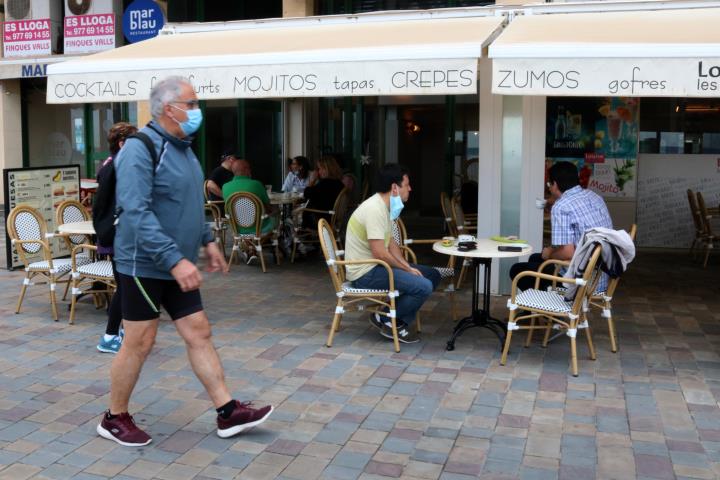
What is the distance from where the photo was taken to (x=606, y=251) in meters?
4.79

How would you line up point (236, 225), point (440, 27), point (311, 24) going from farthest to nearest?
point (236, 225) < point (311, 24) < point (440, 27)

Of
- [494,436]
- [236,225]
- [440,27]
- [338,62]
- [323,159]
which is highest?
[440,27]

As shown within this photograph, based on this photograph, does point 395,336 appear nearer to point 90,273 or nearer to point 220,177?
point 90,273

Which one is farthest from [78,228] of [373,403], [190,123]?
[373,403]

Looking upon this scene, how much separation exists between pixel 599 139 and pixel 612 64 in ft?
18.4

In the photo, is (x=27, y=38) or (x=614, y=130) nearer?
(x=614, y=130)

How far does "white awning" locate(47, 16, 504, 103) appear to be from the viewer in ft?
18.1

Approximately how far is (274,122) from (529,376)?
368 inches

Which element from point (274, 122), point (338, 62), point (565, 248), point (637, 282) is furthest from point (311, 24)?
point (274, 122)

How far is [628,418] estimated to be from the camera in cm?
414

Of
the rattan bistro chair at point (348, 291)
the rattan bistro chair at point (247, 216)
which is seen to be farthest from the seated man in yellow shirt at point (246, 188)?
the rattan bistro chair at point (348, 291)

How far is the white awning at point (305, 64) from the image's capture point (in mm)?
5531

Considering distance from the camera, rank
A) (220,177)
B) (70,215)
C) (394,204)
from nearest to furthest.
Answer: (394,204), (70,215), (220,177)

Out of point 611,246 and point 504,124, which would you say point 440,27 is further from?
point 611,246
